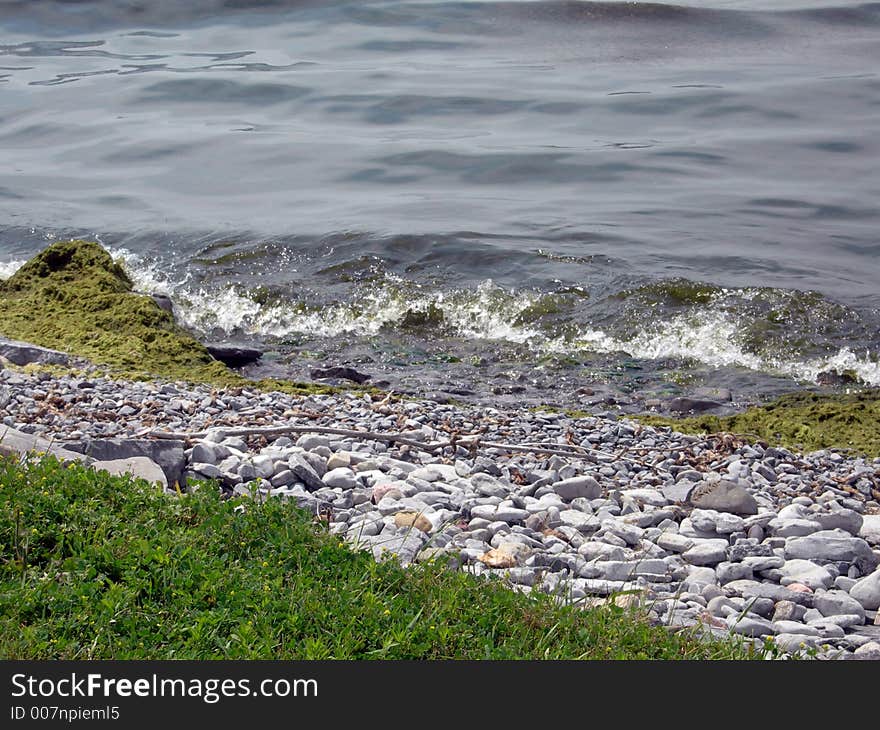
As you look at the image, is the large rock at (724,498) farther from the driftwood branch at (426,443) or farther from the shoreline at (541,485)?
the driftwood branch at (426,443)

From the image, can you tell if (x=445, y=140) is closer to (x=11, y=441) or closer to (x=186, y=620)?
(x=11, y=441)

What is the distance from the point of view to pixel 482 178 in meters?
20.0

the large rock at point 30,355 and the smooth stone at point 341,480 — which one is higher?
the smooth stone at point 341,480

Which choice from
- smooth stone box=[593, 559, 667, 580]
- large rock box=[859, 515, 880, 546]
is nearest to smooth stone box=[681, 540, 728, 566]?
smooth stone box=[593, 559, 667, 580]

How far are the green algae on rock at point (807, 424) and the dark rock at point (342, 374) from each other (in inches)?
121

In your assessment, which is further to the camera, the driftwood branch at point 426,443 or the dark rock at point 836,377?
the dark rock at point 836,377

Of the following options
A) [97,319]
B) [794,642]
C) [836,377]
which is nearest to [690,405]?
[836,377]

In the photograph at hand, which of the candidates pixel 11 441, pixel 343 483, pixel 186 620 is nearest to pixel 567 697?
pixel 186 620

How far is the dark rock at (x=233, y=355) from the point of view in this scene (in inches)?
473

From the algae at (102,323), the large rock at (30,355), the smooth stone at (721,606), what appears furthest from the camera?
the algae at (102,323)

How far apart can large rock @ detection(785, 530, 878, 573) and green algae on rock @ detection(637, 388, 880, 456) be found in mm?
2580

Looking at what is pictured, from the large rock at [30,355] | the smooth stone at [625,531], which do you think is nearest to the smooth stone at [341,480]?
the smooth stone at [625,531]

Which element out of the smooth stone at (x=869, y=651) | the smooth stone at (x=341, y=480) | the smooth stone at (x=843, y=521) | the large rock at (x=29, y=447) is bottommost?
the smooth stone at (x=843, y=521)

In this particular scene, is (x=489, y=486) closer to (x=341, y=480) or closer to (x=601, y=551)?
(x=341, y=480)
